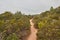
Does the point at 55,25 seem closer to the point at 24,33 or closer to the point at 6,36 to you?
the point at 24,33

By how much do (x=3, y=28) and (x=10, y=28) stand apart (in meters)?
0.99

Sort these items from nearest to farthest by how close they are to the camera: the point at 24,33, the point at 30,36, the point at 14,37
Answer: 1. the point at 14,37
2. the point at 24,33
3. the point at 30,36

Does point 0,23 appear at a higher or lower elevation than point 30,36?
higher

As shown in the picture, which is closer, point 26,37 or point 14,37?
point 14,37

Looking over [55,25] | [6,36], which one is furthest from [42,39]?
[6,36]

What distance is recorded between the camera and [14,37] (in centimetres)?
1778

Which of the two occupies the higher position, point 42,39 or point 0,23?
point 0,23

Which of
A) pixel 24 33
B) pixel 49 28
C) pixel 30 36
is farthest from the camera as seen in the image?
pixel 30 36

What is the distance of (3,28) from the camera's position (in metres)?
A: 20.4

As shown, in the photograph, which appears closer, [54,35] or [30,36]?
[54,35]

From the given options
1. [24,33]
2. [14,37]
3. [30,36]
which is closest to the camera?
[14,37]

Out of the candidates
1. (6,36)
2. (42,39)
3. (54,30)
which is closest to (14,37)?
(6,36)

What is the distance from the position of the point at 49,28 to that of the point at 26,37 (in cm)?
328

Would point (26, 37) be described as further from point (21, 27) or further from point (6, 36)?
point (6, 36)
